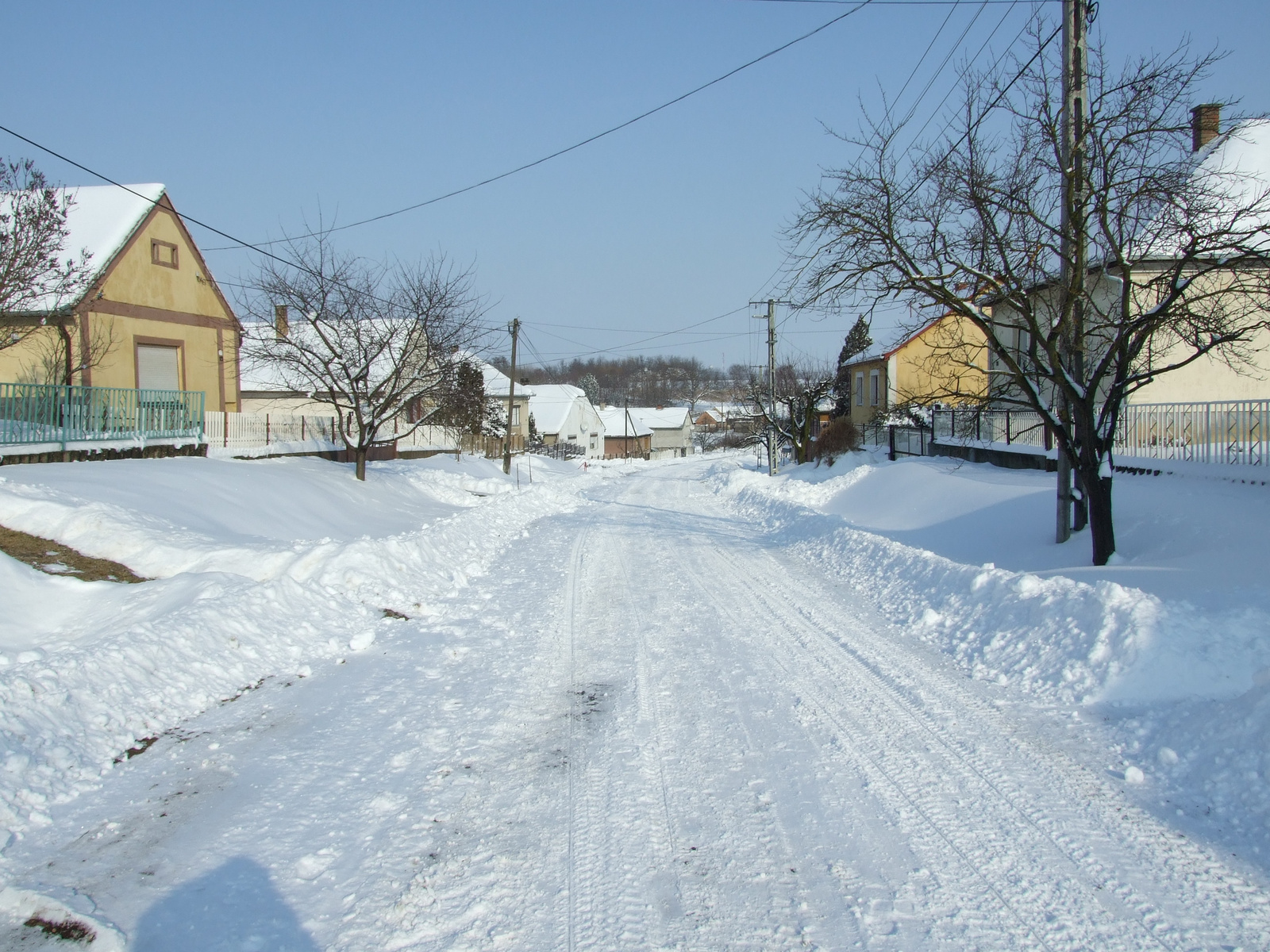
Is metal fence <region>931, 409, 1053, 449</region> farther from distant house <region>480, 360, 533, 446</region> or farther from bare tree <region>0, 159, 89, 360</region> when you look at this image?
distant house <region>480, 360, 533, 446</region>

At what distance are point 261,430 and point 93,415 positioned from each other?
9.16 meters

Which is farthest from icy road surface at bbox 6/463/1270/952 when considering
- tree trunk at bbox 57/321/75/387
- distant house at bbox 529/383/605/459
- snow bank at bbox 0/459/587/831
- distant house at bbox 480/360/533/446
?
distant house at bbox 529/383/605/459

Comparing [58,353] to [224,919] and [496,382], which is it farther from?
[496,382]

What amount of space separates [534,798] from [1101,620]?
5.11 meters

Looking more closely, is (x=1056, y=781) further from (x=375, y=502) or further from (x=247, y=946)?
(x=375, y=502)

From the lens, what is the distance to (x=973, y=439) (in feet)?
73.0

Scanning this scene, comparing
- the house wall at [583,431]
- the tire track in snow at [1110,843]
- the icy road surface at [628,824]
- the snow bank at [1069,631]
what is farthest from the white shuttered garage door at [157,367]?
the house wall at [583,431]

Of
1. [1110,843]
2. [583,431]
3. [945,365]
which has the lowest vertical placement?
[1110,843]

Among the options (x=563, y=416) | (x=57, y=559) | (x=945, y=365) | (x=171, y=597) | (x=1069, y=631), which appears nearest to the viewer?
(x=1069, y=631)

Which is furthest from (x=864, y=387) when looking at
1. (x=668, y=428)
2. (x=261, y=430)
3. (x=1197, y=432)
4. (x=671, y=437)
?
(x=671, y=437)

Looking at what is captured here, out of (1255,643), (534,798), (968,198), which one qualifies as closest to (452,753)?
(534,798)

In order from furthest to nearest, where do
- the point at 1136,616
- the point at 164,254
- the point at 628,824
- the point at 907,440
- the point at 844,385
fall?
the point at 844,385 < the point at 907,440 < the point at 164,254 < the point at 1136,616 < the point at 628,824

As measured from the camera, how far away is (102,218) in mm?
22688

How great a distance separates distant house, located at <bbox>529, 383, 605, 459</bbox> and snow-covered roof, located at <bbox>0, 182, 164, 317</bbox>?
151 ft
